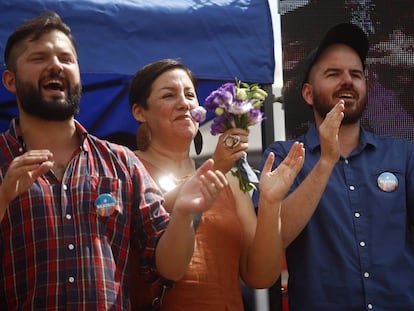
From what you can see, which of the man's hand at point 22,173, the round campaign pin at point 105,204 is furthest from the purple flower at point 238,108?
the man's hand at point 22,173

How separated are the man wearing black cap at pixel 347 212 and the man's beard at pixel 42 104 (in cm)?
101

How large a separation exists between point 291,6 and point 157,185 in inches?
58.3

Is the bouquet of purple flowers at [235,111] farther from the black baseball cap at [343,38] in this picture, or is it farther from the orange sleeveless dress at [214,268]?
the black baseball cap at [343,38]

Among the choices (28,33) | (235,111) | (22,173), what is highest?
(28,33)

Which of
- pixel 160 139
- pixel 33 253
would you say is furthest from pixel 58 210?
pixel 160 139

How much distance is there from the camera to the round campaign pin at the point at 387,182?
285 cm

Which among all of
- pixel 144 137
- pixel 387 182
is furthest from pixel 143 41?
pixel 387 182

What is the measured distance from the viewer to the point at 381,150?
9.82 feet

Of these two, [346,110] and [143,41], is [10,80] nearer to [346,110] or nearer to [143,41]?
[143,41]

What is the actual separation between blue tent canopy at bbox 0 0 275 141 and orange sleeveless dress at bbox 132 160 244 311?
72 centimetres

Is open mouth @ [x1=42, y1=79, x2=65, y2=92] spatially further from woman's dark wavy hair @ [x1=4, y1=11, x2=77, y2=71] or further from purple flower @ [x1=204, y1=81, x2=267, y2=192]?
purple flower @ [x1=204, y1=81, x2=267, y2=192]

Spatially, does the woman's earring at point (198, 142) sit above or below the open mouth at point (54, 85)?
below

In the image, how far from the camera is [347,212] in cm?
280

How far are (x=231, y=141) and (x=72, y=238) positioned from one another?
2.20 ft
